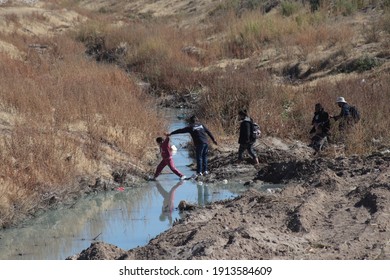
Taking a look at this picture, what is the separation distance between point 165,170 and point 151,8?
3995cm

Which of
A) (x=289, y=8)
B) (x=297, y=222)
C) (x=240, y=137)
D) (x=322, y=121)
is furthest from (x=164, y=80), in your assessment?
(x=297, y=222)

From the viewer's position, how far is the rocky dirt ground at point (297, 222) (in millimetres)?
10664

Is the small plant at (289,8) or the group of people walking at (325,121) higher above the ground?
the small plant at (289,8)

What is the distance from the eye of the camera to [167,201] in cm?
1661

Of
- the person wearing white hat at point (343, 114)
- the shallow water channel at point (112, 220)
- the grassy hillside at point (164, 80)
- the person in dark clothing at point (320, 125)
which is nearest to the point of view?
the shallow water channel at point (112, 220)

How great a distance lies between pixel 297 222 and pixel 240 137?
655cm

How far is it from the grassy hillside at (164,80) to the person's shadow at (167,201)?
1.20 metres

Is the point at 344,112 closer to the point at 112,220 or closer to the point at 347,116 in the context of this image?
the point at 347,116

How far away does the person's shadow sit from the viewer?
1526cm

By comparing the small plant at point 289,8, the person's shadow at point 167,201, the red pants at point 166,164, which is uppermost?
the small plant at point 289,8

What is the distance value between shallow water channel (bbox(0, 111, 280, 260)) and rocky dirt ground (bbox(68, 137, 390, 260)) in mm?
762

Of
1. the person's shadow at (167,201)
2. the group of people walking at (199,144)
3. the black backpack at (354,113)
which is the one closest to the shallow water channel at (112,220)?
the person's shadow at (167,201)

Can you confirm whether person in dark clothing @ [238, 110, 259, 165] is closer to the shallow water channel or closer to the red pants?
the shallow water channel

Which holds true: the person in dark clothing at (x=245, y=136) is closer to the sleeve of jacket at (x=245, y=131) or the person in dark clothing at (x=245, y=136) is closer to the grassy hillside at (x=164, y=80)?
the sleeve of jacket at (x=245, y=131)
